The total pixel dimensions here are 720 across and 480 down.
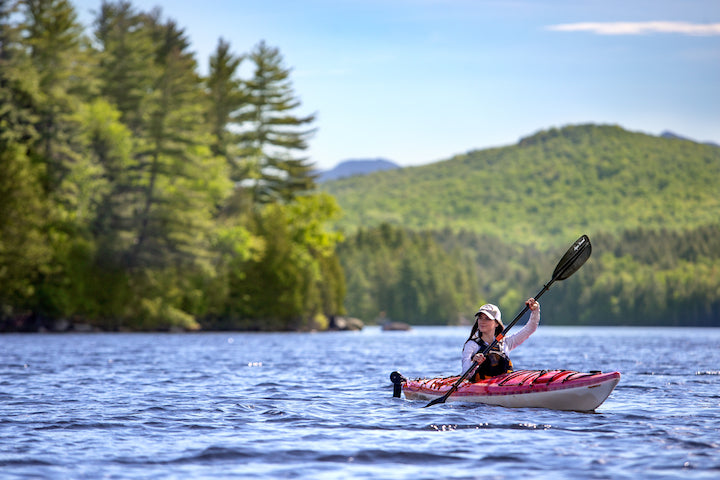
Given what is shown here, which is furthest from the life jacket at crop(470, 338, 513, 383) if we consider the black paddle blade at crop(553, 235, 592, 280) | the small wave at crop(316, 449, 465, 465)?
the small wave at crop(316, 449, 465, 465)

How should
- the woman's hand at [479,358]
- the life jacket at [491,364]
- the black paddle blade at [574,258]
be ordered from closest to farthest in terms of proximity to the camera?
1. the woman's hand at [479,358]
2. the life jacket at [491,364]
3. the black paddle blade at [574,258]

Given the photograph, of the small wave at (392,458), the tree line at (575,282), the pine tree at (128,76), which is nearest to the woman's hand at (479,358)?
the small wave at (392,458)

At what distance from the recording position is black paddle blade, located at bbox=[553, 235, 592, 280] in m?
16.8

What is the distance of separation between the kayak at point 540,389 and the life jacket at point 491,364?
0.94 feet

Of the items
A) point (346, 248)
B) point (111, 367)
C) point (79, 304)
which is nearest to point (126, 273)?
point (79, 304)

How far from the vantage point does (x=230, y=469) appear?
1013 centimetres

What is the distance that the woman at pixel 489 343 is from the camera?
51.3 feet

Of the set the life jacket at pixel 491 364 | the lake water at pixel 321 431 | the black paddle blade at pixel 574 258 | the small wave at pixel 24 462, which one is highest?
the black paddle blade at pixel 574 258

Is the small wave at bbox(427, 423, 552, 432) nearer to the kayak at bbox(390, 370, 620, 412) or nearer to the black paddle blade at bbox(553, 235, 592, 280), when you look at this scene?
the kayak at bbox(390, 370, 620, 412)

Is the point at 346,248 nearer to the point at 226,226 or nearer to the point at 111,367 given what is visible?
the point at 226,226

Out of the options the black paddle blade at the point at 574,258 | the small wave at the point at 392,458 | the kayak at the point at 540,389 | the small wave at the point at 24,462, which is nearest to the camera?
the small wave at the point at 24,462

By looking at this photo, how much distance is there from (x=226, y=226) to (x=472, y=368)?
165 ft

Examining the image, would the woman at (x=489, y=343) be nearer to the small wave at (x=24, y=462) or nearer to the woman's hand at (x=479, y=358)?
the woman's hand at (x=479, y=358)

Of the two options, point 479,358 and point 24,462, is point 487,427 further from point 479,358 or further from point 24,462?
point 24,462
